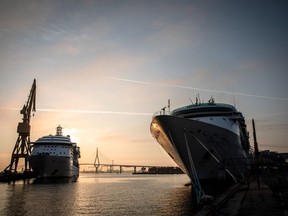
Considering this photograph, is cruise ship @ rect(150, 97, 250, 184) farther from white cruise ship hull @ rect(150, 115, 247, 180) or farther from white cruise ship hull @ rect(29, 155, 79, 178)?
white cruise ship hull @ rect(29, 155, 79, 178)

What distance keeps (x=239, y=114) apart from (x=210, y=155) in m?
9.60

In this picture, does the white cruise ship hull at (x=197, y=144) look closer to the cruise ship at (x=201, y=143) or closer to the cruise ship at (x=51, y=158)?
the cruise ship at (x=201, y=143)

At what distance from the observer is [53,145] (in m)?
71.2

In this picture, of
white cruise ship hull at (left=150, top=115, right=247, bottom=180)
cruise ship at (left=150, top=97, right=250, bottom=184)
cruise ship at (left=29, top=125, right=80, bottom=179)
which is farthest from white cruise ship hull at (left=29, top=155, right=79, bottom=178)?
white cruise ship hull at (left=150, top=115, right=247, bottom=180)

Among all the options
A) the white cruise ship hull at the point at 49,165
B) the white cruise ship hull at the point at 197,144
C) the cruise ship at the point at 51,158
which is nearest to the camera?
the white cruise ship hull at the point at 197,144

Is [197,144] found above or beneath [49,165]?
above

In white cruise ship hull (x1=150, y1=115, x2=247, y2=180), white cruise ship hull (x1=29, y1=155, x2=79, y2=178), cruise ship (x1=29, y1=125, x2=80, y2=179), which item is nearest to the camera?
white cruise ship hull (x1=150, y1=115, x2=247, y2=180)

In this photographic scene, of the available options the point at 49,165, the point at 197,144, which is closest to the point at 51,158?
the point at 49,165

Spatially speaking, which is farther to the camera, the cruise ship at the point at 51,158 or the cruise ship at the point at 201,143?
the cruise ship at the point at 51,158

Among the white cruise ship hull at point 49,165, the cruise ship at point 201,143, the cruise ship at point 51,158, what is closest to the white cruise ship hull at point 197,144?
the cruise ship at point 201,143

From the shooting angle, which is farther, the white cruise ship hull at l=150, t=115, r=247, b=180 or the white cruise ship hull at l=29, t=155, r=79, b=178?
the white cruise ship hull at l=29, t=155, r=79, b=178

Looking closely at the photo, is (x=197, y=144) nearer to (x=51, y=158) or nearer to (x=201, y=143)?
(x=201, y=143)

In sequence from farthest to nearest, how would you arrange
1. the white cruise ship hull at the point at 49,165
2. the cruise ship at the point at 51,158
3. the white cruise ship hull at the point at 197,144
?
the cruise ship at the point at 51,158 → the white cruise ship hull at the point at 49,165 → the white cruise ship hull at the point at 197,144

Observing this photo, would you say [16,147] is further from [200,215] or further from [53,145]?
[200,215]
